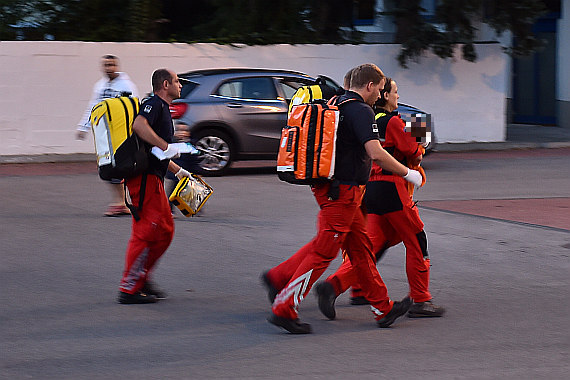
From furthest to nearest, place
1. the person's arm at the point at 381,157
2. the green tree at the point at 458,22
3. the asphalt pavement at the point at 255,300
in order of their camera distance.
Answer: the green tree at the point at 458,22 → the person's arm at the point at 381,157 → the asphalt pavement at the point at 255,300

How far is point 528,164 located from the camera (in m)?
16.6

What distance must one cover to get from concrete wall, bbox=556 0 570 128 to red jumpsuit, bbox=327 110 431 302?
738 inches

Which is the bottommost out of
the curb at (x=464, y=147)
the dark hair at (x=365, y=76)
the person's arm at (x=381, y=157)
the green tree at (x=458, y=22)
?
the curb at (x=464, y=147)

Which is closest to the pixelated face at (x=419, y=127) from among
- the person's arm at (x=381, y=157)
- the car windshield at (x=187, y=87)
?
the person's arm at (x=381, y=157)

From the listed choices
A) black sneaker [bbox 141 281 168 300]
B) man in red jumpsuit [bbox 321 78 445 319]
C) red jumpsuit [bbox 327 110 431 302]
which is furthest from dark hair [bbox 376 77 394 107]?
black sneaker [bbox 141 281 168 300]

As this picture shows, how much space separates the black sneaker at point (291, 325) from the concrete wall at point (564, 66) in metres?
19.5

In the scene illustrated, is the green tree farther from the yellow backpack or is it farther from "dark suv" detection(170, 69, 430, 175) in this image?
the yellow backpack

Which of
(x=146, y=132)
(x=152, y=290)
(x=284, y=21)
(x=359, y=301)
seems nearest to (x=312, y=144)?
(x=146, y=132)

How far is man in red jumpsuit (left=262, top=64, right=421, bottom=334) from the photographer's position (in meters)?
5.78

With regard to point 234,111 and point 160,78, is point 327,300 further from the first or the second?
point 234,111

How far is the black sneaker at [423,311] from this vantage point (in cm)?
634

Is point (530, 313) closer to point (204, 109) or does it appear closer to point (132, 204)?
point (132, 204)

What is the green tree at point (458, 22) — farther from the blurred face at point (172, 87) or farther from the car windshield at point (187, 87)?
the blurred face at point (172, 87)

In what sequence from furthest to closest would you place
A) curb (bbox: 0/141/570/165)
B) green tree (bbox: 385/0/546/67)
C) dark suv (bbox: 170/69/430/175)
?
green tree (bbox: 385/0/546/67), curb (bbox: 0/141/570/165), dark suv (bbox: 170/69/430/175)
